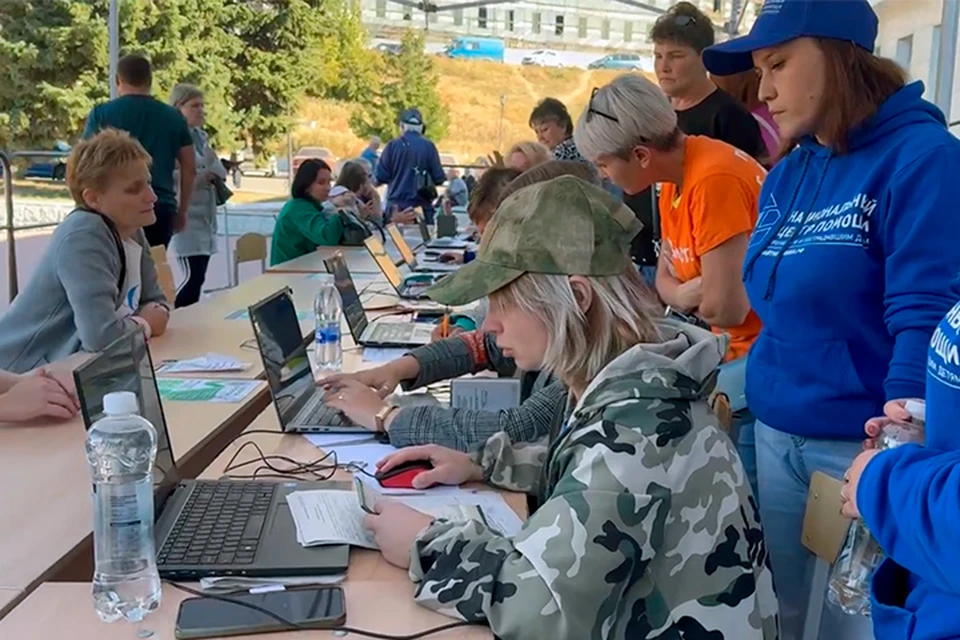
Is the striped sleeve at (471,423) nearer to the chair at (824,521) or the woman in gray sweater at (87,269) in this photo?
the chair at (824,521)

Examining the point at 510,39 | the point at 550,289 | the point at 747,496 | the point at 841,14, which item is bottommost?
the point at 747,496

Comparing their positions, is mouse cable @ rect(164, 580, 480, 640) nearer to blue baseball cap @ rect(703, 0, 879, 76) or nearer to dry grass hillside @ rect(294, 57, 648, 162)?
blue baseball cap @ rect(703, 0, 879, 76)

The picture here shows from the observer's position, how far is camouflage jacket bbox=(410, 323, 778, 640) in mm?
997

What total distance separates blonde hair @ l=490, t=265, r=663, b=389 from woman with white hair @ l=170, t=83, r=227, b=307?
182 inches

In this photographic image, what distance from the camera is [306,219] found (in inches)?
200

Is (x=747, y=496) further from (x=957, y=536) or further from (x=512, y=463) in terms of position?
(x=512, y=463)

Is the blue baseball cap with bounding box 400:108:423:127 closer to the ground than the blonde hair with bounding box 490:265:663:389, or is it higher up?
higher up

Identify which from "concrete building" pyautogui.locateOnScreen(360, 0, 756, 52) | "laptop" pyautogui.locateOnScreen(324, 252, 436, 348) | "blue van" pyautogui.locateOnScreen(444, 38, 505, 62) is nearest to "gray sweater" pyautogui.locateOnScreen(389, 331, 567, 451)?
"laptop" pyautogui.locateOnScreen(324, 252, 436, 348)

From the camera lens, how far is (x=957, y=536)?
31.5 inches

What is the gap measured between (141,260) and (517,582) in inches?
89.1

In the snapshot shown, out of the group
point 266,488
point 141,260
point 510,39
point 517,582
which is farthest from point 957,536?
point 510,39

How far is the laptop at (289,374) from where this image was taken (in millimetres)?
1866

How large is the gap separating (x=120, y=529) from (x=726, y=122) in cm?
230

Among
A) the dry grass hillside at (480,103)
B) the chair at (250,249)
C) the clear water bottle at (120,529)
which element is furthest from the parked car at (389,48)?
the clear water bottle at (120,529)
